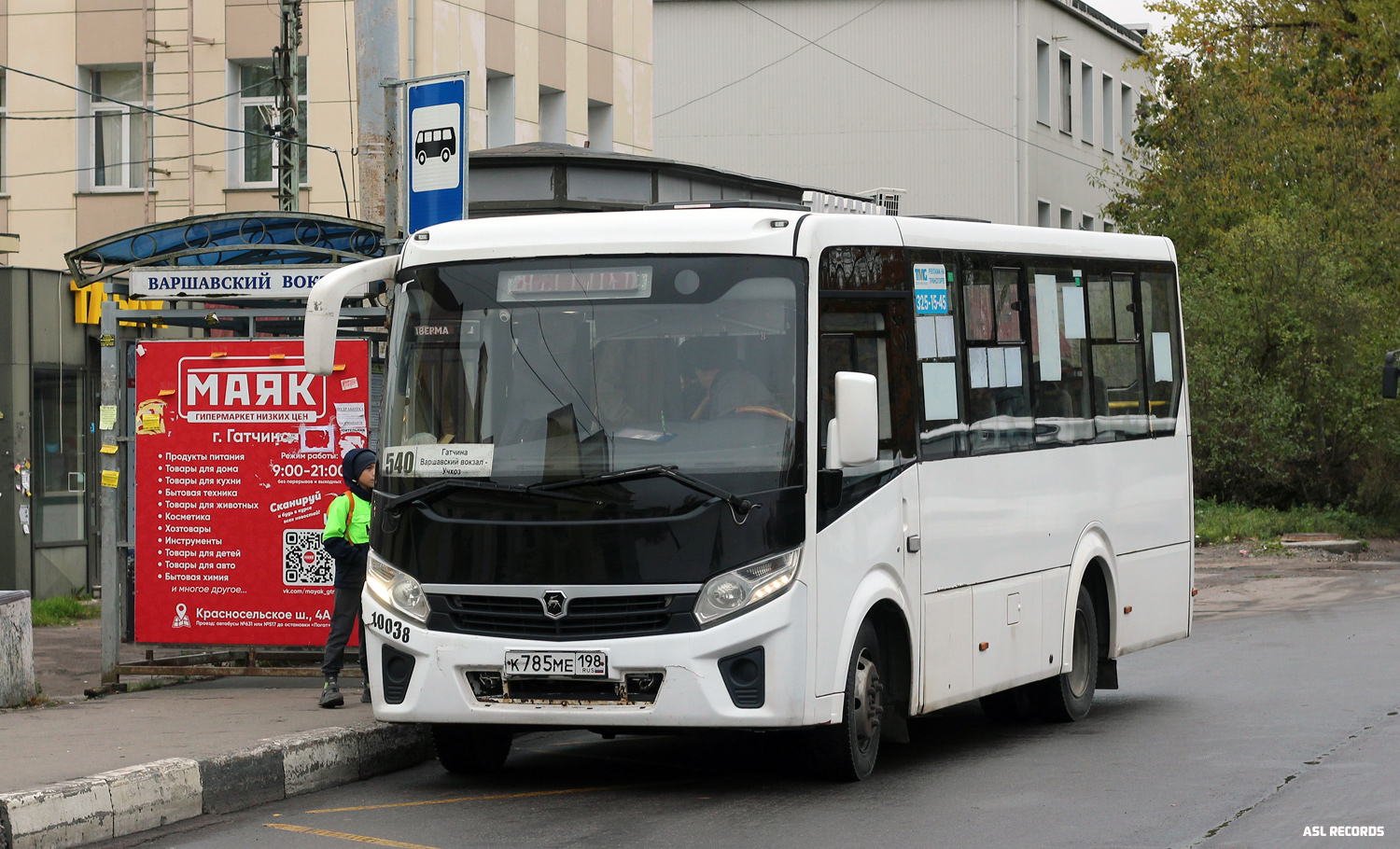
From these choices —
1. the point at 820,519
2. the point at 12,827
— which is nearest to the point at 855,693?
the point at 820,519

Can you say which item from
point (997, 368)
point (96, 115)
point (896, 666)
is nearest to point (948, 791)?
point (896, 666)

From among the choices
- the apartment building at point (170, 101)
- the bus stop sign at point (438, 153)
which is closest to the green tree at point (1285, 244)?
the apartment building at point (170, 101)

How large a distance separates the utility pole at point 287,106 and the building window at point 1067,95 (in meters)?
29.1

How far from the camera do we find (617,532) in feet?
27.7

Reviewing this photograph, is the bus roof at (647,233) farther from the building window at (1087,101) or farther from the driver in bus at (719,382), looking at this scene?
the building window at (1087,101)

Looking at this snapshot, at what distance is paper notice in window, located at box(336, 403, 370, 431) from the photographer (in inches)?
478

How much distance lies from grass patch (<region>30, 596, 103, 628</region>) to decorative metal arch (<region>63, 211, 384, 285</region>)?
668 cm

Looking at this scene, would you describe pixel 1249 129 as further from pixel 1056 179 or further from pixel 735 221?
pixel 735 221

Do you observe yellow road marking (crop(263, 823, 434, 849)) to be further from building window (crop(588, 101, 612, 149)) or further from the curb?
building window (crop(588, 101, 612, 149))

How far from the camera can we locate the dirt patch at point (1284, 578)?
2120cm

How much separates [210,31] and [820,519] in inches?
769

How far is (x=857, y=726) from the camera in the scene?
29.7 ft

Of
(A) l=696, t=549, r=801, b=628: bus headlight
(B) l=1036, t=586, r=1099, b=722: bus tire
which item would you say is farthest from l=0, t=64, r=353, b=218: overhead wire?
(A) l=696, t=549, r=801, b=628: bus headlight

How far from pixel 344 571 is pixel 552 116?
769 inches
